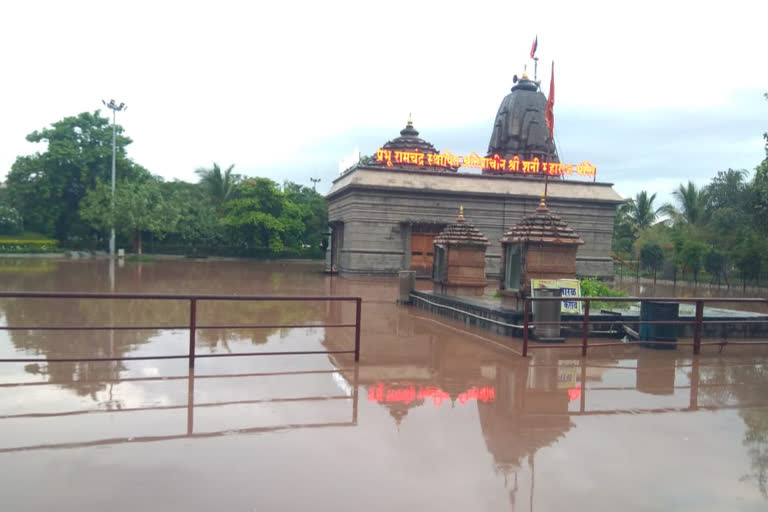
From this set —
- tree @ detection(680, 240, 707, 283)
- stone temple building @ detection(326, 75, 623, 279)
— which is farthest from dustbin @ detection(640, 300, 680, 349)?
tree @ detection(680, 240, 707, 283)

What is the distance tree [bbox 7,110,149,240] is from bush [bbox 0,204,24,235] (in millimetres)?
801

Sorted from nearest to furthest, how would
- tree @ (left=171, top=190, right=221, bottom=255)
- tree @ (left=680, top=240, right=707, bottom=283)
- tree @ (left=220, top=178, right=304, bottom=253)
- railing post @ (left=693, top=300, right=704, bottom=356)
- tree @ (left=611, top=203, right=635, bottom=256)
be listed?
railing post @ (left=693, top=300, right=704, bottom=356), tree @ (left=680, top=240, right=707, bottom=283), tree @ (left=220, top=178, right=304, bottom=253), tree @ (left=171, top=190, right=221, bottom=255), tree @ (left=611, top=203, right=635, bottom=256)

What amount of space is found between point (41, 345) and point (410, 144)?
30737 millimetres

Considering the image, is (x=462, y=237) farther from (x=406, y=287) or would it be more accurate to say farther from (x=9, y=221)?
(x=9, y=221)

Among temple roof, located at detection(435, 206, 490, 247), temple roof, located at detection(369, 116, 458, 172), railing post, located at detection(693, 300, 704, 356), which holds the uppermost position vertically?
temple roof, located at detection(369, 116, 458, 172)

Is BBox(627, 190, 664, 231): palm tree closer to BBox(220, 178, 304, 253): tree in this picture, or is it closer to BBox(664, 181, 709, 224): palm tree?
BBox(664, 181, 709, 224): palm tree

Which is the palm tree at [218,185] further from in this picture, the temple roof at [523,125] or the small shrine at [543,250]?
the small shrine at [543,250]

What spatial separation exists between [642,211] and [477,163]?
2356 centimetres

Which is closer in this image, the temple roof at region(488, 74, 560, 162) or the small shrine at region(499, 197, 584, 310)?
the small shrine at region(499, 197, 584, 310)

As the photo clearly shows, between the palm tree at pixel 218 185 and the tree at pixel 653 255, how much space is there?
109 ft

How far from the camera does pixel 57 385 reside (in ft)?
21.6

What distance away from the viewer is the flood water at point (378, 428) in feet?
13.5

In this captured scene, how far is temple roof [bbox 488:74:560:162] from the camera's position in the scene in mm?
36750

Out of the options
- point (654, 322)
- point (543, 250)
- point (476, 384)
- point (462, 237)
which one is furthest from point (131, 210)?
point (654, 322)
